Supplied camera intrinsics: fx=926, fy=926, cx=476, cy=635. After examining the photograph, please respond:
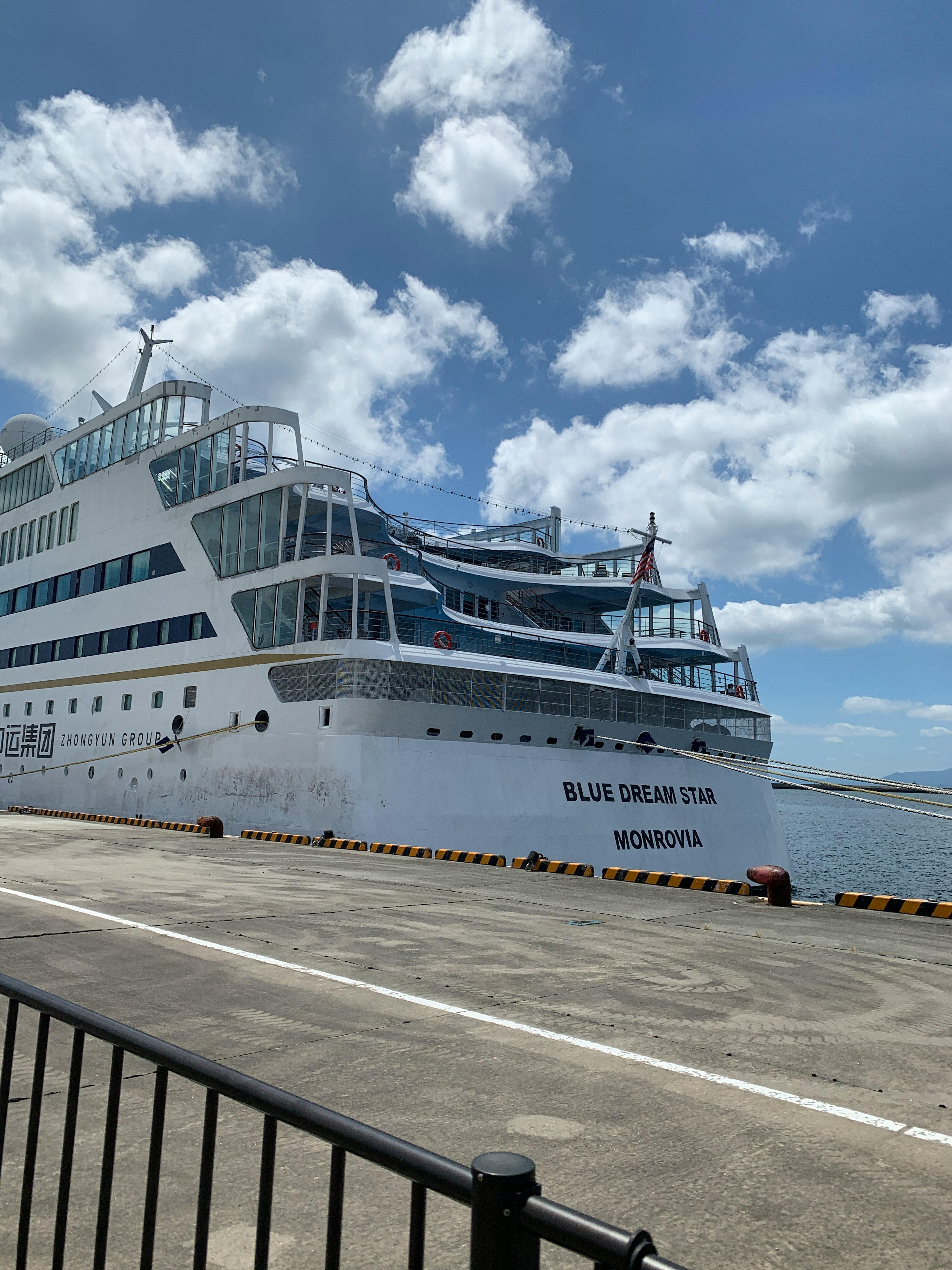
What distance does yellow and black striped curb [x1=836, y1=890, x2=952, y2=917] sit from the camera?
472 inches

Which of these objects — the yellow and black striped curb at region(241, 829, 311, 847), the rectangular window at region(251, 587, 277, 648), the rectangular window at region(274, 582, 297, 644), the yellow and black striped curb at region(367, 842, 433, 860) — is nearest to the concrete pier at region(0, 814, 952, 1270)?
the yellow and black striped curb at region(367, 842, 433, 860)

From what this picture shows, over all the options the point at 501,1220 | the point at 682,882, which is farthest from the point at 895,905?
the point at 501,1220

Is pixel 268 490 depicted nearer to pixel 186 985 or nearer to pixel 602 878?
pixel 602 878

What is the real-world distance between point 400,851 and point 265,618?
294 inches

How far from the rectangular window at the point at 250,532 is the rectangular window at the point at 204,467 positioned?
2.34 metres

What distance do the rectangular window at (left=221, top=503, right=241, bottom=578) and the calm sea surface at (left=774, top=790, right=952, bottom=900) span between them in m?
16.9

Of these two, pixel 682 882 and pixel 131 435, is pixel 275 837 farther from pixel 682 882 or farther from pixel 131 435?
pixel 131 435

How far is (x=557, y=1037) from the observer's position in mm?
5863

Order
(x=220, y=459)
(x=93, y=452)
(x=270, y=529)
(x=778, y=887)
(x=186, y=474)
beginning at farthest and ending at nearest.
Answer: (x=93, y=452) → (x=186, y=474) → (x=220, y=459) → (x=270, y=529) → (x=778, y=887)

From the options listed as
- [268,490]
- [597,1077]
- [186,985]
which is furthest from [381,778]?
[597,1077]

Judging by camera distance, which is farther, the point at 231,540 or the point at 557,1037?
the point at 231,540

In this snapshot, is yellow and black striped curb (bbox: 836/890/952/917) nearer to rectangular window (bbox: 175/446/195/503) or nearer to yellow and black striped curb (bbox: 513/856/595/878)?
yellow and black striped curb (bbox: 513/856/595/878)

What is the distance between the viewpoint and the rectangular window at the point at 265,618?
22.9 meters

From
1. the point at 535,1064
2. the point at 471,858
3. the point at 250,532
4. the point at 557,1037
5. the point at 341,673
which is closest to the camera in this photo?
the point at 535,1064
